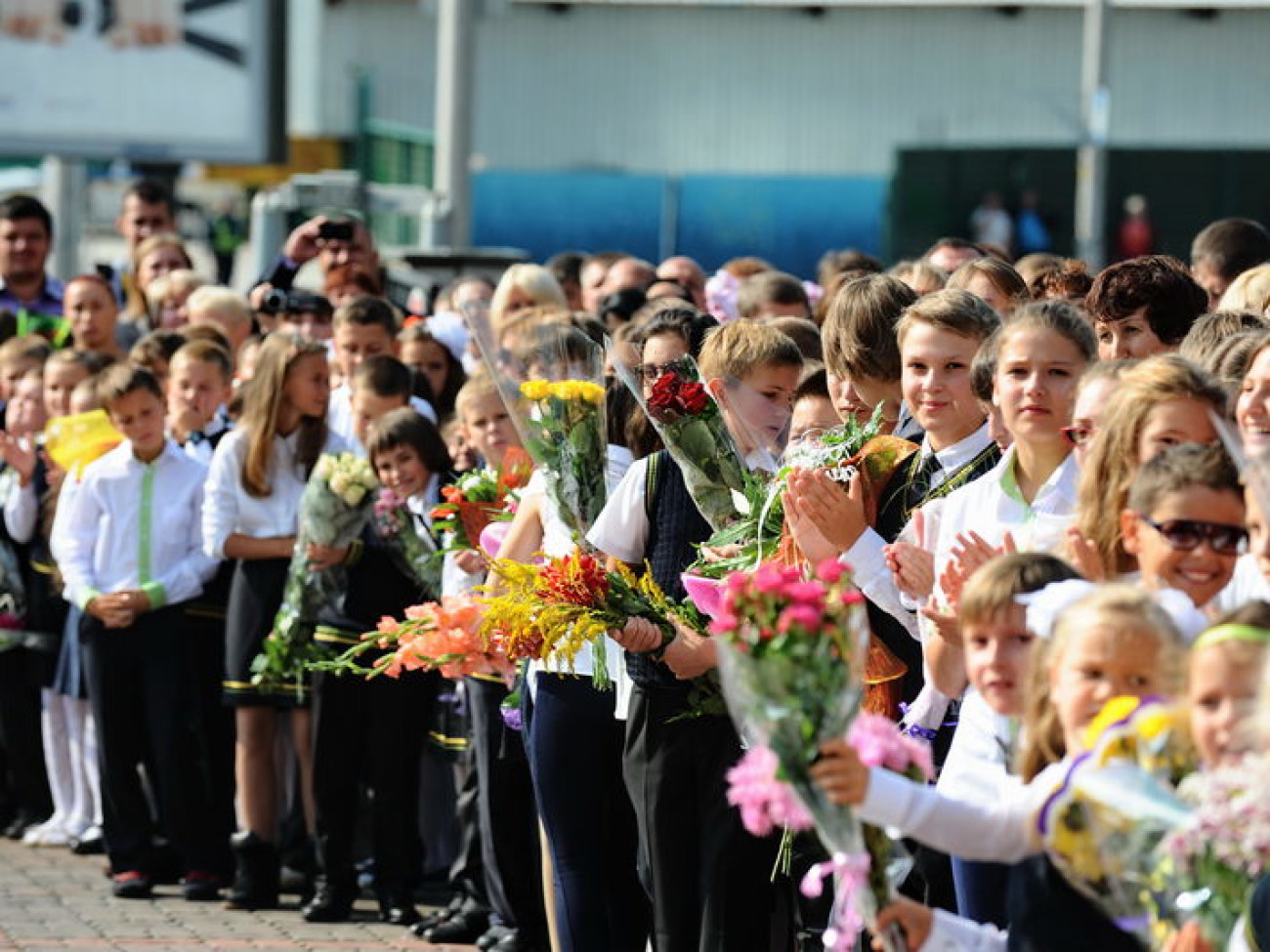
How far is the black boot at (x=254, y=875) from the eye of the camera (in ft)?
32.0

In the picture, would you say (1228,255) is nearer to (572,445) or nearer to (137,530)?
(572,445)

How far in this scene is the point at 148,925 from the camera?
934 centimetres

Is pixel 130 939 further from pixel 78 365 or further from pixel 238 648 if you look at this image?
pixel 78 365

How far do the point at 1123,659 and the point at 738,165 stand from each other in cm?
3205

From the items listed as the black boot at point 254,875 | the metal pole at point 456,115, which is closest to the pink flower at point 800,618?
the black boot at point 254,875

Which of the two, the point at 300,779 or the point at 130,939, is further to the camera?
the point at 300,779

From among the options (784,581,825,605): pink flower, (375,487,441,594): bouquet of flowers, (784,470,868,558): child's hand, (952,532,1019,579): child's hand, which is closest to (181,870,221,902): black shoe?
(375,487,441,594): bouquet of flowers

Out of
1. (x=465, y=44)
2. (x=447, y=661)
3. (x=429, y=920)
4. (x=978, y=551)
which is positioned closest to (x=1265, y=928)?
(x=978, y=551)

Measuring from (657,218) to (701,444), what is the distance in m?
20.8

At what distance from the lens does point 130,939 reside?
902cm

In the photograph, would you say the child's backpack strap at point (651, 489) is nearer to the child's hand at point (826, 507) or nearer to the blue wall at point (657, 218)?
the child's hand at point (826, 507)

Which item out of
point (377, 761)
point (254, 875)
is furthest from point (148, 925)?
point (377, 761)

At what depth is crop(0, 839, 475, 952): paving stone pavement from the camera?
29.3 feet

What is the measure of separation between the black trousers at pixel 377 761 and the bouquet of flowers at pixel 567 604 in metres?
2.58
